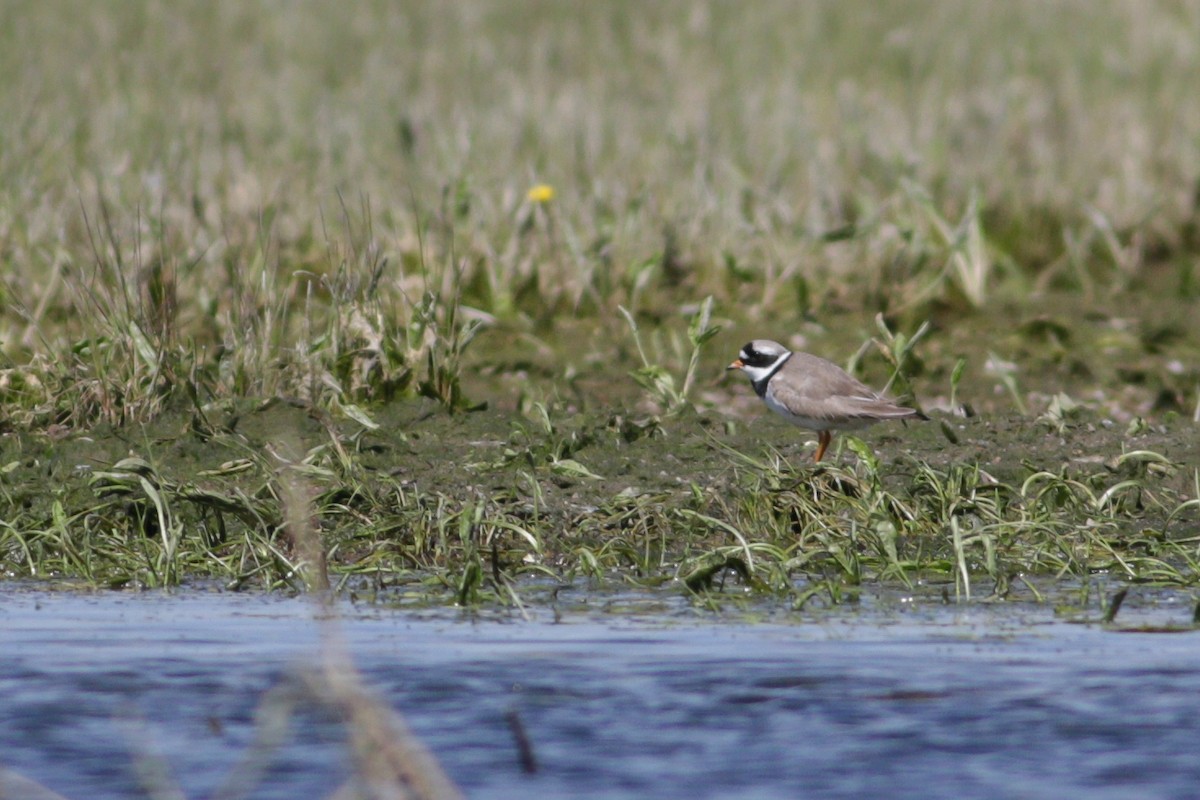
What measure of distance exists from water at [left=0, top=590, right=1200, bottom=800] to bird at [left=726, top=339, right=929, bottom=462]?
1820 mm

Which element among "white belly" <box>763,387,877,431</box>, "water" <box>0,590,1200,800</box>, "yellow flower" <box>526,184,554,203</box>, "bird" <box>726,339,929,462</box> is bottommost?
"water" <box>0,590,1200,800</box>

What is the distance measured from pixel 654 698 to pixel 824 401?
3129 millimetres

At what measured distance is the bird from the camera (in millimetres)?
8078

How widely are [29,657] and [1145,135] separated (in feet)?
36.8

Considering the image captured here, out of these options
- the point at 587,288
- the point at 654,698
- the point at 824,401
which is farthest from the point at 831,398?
the point at 587,288

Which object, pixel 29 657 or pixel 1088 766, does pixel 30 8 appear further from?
pixel 1088 766

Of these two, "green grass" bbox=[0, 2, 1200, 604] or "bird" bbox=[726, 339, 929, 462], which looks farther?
"bird" bbox=[726, 339, 929, 462]

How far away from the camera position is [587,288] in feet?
36.9

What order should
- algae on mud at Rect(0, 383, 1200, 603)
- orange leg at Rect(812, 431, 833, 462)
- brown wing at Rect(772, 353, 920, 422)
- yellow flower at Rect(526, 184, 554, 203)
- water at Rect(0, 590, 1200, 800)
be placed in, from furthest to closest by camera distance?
1. yellow flower at Rect(526, 184, 554, 203)
2. brown wing at Rect(772, 353, 920, 422)
3. orange leg at Rect(812, 431, 833, 462)
4. algae on mud at Rect(0, 383, 1200, 603)
5. water at Rect(0, 590, 1200, 800)

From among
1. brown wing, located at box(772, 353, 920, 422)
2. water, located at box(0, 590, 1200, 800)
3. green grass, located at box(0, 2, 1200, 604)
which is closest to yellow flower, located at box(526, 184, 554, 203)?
green grass, located at box(0, 2, 1200, 604)

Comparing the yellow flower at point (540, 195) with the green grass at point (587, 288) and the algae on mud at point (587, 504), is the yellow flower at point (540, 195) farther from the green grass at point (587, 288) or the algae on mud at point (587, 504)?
the algae on mud at point (587, 504)

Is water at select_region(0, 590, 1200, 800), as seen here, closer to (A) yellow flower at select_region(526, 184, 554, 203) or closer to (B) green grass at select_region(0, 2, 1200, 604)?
(B) green grass at select_region(0, 2, 1200, 604)

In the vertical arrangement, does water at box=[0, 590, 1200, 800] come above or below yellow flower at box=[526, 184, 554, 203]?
below

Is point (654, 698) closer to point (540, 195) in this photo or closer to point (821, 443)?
point (821, 443)
